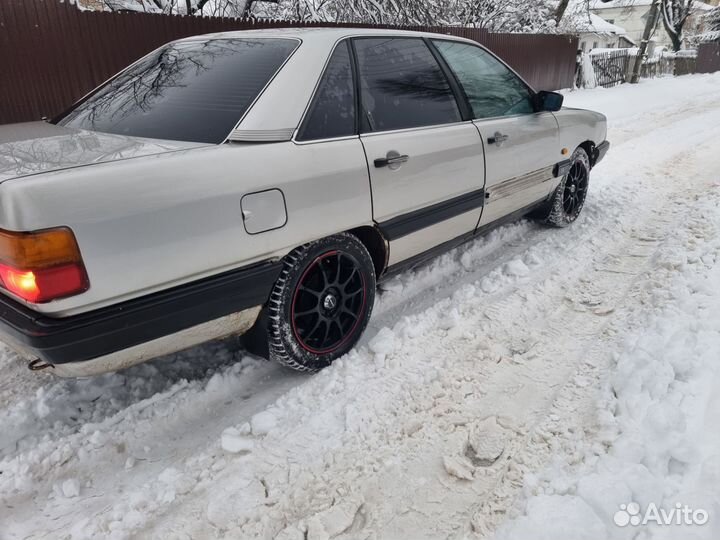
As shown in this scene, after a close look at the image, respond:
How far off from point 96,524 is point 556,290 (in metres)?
2.85

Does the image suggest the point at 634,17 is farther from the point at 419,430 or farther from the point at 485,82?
the point at 419,430

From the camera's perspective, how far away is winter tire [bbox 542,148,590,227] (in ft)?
14.3

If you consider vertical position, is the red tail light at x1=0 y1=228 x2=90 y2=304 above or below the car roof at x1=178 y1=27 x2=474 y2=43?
below

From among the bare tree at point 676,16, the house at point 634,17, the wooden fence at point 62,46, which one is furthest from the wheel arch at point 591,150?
the house at point 634,17

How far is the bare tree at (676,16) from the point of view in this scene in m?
33.2

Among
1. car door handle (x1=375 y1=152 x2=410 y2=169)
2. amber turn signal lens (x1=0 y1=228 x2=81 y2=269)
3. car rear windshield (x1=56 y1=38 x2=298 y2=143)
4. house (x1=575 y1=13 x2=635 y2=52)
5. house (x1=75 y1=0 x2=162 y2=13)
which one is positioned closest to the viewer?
amber turn signal lens (x1=0 y1=228 x2=81 y2=269)

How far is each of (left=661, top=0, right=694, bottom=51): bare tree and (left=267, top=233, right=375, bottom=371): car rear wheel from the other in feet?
129

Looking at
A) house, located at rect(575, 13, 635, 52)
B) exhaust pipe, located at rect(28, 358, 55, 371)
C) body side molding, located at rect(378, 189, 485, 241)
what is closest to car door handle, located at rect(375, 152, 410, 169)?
body side molding, located at rect(378, 189, 485, 241)

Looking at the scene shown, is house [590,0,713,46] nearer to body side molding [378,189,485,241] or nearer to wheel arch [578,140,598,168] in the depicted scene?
wheel arch [578,140,598,168]

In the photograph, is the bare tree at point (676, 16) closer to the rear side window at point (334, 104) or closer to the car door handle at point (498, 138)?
the car door handle at point (498, 138)

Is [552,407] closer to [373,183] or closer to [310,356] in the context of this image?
[310,356]

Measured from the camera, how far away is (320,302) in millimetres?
2525

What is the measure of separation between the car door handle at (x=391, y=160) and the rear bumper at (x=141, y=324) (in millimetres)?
763

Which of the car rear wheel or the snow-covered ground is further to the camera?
the car rear wheel
